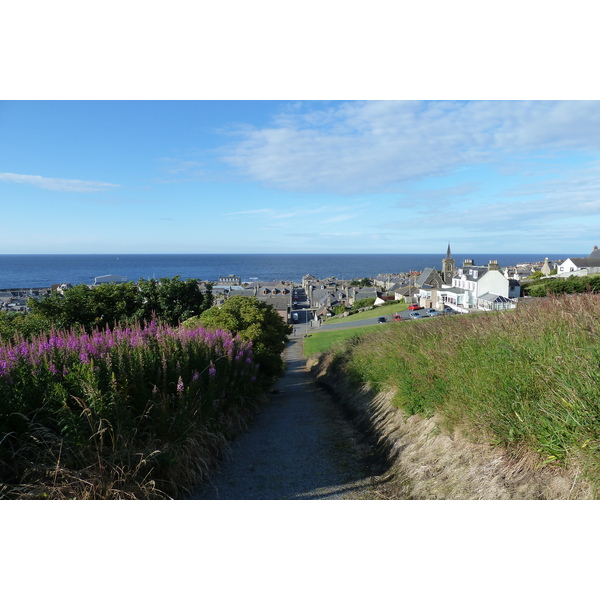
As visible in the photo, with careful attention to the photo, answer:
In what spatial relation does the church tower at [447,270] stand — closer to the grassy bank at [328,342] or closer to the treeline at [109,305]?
the grassy bank at [328,342]

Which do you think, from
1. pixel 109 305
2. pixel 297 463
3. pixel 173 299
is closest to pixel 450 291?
pixel 173 299

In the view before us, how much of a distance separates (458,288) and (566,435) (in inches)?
1980

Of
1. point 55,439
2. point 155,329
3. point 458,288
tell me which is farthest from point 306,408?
point 458,288

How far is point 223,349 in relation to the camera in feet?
24.7

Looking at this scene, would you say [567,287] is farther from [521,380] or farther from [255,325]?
[521,380]

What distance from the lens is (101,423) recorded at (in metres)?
3.72

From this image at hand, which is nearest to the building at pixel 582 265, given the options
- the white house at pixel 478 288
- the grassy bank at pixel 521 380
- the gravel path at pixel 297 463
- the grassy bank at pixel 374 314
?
the white house at pixel 478 288

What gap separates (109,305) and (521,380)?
18027 millimetres

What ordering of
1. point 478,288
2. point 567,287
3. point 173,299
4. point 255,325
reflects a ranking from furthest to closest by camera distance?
point 478,288
point 173,299
point 567,287
point 255,325

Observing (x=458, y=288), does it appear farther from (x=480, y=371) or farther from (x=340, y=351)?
(x=480, y=371)

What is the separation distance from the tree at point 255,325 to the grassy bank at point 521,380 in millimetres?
5433

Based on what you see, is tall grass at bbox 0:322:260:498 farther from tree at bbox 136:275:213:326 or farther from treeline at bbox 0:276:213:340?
tree at bbox 136:275:213:326

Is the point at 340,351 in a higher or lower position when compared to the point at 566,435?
lower

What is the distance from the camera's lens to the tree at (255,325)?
1148cm
